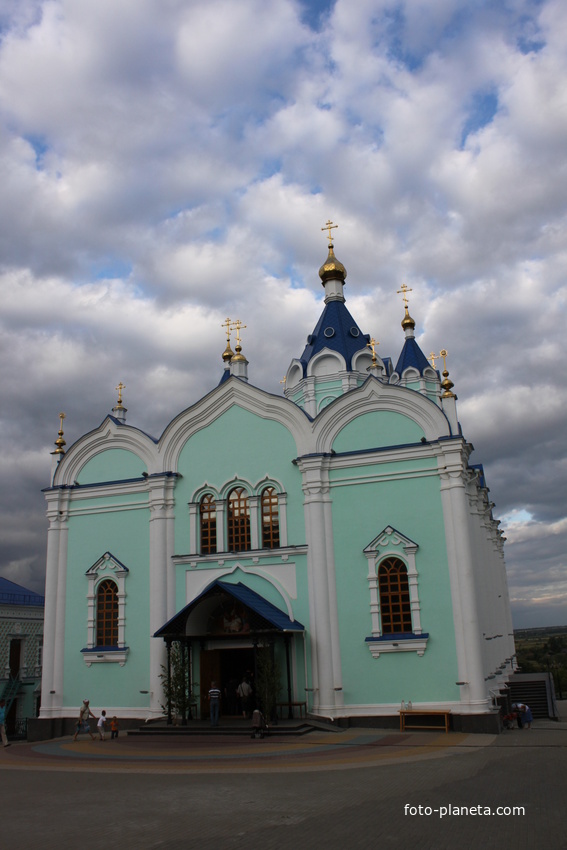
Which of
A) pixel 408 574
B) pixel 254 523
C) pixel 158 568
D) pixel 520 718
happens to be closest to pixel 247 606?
pixel 254 523

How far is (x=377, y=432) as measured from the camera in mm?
17578

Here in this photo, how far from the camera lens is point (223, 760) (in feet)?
40.2

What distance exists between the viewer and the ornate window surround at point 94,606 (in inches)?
725

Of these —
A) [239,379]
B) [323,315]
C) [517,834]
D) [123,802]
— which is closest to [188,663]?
[239,379]

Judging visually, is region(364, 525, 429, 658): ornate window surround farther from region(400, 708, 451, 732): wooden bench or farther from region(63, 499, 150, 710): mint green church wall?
region(63, 499, 150, 710): mint green church wall

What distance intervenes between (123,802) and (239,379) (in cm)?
1197

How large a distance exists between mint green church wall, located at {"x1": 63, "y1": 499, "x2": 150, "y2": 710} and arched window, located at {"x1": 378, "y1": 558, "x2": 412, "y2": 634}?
20.0 ft

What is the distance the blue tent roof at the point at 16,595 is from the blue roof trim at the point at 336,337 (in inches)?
641

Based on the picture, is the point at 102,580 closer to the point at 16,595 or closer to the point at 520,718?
the point at 520,718

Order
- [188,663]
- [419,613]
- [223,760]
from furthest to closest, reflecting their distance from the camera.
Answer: [188,663] < [419,613] < [223,760]

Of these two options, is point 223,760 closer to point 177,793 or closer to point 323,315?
point 177,793

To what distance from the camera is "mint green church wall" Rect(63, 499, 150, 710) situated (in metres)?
18.2

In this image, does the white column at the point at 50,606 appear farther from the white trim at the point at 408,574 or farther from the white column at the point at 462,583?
the white column at the point at 462,583

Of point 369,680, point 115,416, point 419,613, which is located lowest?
point 369,680
